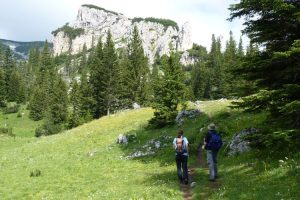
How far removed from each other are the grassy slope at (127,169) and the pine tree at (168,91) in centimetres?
168

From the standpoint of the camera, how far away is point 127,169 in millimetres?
32500

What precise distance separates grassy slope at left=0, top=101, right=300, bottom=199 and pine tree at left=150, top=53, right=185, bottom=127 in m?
1.68

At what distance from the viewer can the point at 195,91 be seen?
464 feet

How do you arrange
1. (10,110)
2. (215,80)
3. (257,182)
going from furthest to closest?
(215,80) → (10,110) → (257,182)

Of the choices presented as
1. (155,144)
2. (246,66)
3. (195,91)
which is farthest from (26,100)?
(246,66)

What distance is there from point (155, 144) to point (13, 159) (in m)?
17.3

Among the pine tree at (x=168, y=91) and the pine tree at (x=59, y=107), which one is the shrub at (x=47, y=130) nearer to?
the pine tree at (x=59, y=107)

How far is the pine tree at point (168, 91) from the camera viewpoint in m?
43.8

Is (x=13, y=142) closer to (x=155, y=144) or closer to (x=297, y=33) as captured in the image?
(x=155, y=144)

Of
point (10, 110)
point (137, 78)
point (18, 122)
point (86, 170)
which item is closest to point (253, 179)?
point (86, 170)

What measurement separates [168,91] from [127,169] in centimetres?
1360

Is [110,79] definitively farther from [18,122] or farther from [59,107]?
[18,122]

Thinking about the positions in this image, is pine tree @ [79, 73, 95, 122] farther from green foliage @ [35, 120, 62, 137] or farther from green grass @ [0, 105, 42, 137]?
green grass @ [0, 105, 42, 137]

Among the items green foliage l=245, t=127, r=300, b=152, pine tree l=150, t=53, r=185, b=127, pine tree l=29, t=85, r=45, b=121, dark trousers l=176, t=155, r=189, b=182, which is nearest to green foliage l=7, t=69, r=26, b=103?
pine tree l=29, t=85, r=45, b=121
